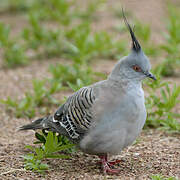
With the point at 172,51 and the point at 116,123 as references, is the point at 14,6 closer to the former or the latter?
the point at 172,51

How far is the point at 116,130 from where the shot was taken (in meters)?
3.34

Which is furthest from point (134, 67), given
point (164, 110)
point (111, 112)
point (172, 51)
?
point (172, 51)

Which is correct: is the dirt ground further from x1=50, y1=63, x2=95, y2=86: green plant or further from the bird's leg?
x1=50, y1=63, x2=95, y2=86: green plant

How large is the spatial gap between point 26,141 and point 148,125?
1.36m

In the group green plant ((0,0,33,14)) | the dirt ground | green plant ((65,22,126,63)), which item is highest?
green plant ((0,0,33,14))

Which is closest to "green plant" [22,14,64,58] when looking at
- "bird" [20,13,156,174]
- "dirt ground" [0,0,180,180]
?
"dirt ground" [0,0,180,180]

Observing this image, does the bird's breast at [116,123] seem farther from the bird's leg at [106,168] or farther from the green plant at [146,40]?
the green plant at [146,40]

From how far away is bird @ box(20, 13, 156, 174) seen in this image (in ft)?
11.0

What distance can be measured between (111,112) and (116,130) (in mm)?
151

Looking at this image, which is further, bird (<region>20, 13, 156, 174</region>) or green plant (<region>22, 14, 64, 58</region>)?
green plant (<region>22, 14, 64, 58</region>)

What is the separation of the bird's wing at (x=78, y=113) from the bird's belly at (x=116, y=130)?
4.9 inches

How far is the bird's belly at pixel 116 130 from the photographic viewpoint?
11.0ft

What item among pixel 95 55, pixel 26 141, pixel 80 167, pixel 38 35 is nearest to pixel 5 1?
pixel 38 35

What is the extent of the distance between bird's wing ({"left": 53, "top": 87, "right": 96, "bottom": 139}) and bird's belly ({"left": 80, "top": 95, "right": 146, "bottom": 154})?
0.41ft
